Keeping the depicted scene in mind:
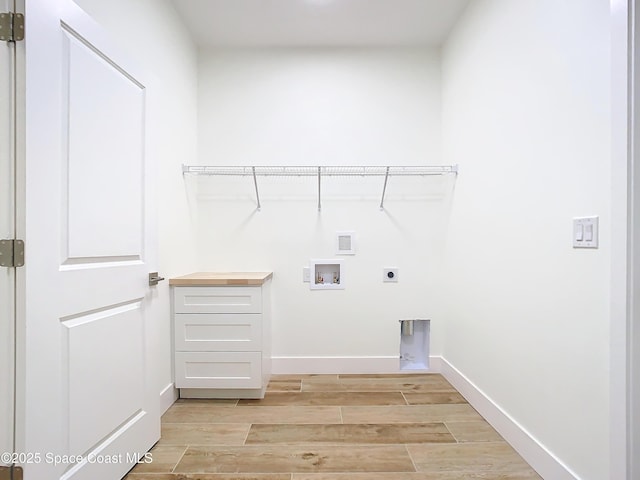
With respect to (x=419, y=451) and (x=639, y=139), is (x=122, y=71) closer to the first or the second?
(x=639, y=139)

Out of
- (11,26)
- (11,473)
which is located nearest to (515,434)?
(11,473)

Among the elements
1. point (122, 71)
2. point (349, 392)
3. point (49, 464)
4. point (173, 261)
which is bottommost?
point (349, 392)

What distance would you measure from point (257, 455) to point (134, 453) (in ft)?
1.78

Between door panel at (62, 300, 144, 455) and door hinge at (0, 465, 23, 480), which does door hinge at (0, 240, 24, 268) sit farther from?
door hinge at (0, 465, 23, 480)

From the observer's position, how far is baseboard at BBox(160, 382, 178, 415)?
206 cm

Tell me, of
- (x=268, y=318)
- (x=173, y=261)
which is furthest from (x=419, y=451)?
(x=173, y=261)

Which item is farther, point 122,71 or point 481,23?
point 481,23

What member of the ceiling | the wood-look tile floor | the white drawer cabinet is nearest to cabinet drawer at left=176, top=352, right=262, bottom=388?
the white drawer cabinet

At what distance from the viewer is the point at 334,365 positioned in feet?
8.83

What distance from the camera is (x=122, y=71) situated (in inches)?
59.4

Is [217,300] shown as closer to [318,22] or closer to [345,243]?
[345,243]

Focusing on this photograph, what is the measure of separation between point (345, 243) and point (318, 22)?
1.56 metres

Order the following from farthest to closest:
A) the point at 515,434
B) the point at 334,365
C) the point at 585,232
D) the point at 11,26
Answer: the point at 334,365, the point at 515,434, the point at 585,232, the point at 11,26

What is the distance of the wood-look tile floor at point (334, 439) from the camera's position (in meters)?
1.54
